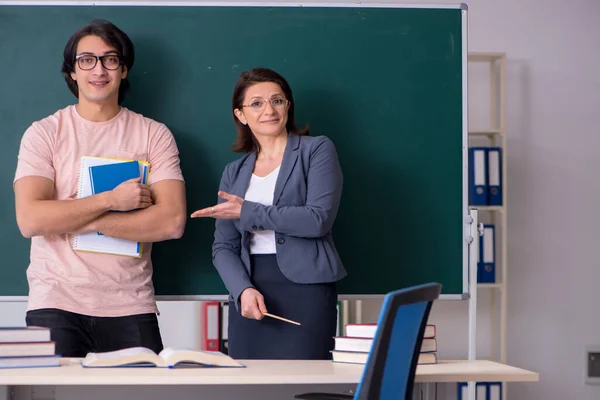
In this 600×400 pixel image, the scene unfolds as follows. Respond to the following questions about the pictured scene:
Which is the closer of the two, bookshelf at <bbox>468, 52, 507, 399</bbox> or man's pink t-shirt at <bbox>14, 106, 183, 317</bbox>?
man's pink t-shirt at <bbox>14, 106, 183, 317</bbox>

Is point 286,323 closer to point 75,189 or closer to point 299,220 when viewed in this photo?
point 299,220

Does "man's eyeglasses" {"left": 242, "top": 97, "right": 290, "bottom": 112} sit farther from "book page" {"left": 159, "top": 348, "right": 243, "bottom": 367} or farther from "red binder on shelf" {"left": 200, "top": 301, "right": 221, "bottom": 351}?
"red binder on shelf" {"left": 200, "top": 301, "right": 221, "bottom": 351}

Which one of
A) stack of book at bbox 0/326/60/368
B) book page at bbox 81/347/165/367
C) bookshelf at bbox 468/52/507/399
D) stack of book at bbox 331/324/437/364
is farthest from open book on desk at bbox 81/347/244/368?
bookshelf at bbox 468/52/507/399

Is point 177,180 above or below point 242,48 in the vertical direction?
below

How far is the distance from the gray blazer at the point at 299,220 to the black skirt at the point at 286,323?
2.0 inches

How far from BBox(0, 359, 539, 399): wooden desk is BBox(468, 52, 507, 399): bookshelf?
283 centimetres

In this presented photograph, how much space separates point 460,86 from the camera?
3504 mm

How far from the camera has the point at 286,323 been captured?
283 centimetres

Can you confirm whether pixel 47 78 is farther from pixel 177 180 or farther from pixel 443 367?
pixel 443 367

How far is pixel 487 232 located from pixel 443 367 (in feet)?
9.19

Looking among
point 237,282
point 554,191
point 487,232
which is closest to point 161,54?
point 237,282

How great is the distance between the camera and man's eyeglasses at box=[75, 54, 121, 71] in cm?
313

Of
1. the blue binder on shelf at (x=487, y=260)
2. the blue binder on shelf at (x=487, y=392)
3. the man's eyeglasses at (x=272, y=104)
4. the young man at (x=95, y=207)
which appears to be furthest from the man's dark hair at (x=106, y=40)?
the blue binder on shelf at (x=487, y=392)

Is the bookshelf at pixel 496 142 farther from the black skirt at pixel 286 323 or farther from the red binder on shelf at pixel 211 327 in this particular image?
the black skirt at pixel 286 323
